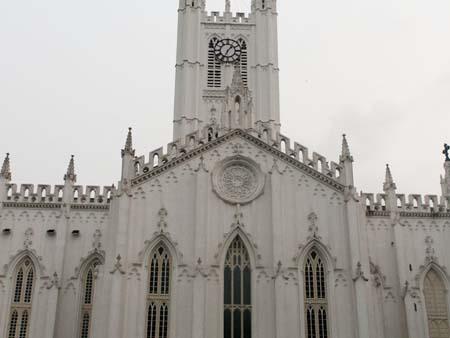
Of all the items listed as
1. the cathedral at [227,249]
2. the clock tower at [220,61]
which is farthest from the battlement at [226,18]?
the cathedral at [227,249]

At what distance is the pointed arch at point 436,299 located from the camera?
38375mm

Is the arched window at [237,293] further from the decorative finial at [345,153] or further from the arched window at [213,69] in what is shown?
the arched window at [213,69]

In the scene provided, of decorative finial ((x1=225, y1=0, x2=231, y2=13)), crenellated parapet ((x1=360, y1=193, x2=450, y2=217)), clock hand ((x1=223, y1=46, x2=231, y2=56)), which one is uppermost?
decorative finial ((x1=225, y1=0, x2=231, y2=13))

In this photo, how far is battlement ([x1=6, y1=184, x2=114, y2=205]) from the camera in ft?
135

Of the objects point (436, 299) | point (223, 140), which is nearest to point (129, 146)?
point (223, 140)

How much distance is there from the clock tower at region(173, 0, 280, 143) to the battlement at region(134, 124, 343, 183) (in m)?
15.3

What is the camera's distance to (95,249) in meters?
40.3

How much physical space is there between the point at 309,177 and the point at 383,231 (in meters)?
7.03

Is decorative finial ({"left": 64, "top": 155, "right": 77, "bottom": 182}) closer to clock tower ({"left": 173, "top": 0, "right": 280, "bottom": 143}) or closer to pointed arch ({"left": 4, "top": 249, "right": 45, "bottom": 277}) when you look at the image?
pointed arch ({"left": 4, "top": 249, "right": 45, "bottom": 277})

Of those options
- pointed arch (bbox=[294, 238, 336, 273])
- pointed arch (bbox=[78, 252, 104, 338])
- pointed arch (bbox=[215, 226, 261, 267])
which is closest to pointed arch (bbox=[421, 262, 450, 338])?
pointed arch (bbox=[294, 238, 336, 273])

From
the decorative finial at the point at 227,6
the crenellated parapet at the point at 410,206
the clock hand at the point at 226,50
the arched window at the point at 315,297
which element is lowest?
the arched window at the point at 315,297

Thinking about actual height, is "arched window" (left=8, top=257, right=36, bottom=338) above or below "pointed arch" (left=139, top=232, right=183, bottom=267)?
below

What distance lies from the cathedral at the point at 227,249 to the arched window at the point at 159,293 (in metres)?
0.06

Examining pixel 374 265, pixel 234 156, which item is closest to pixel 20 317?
pixel 234 156
